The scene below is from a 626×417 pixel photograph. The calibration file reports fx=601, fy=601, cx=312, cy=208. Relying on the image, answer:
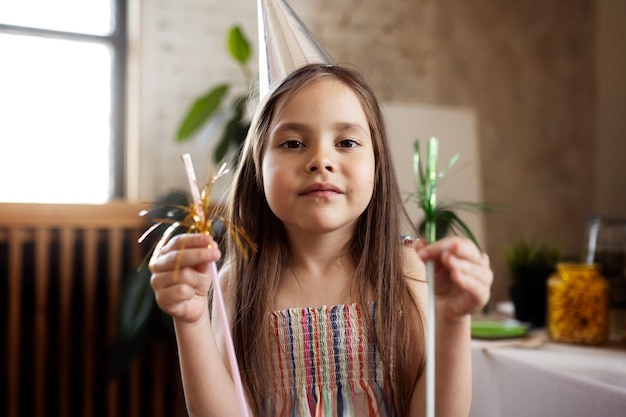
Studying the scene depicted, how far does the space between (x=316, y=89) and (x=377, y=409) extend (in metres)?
0.45

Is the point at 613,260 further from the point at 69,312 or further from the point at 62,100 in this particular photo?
the point at 62,100

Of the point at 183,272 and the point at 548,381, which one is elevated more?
the point at 183,272

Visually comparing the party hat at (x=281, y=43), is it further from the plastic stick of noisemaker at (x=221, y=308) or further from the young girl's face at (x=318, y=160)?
the plastic stick of noisemaker at (x=221, y=308)

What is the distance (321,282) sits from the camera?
→ 0.89 metres

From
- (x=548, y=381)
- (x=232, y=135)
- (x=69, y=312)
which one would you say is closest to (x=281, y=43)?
(x=548, y=381)

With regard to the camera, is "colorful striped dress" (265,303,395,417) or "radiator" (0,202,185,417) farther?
"radiator" (0,202,185,417)

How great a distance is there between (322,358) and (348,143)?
0.32 metres

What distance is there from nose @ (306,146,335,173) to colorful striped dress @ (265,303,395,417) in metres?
0.22

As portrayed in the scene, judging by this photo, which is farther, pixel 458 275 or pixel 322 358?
pixel 322 358

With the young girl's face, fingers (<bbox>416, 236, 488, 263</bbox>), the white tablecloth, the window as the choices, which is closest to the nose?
the young girl's face

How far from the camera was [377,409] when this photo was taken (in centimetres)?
83

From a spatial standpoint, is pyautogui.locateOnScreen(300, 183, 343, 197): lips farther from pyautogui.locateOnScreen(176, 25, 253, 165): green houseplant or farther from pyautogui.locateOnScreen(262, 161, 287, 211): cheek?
pyautogui.locateOnScreen(176, 25, 253, 165): green houseplant

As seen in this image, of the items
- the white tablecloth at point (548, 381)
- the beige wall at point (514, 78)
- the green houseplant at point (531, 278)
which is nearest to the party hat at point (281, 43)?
the white tablecloth at point (548, 381)

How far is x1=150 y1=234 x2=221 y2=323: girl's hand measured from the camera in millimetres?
618
